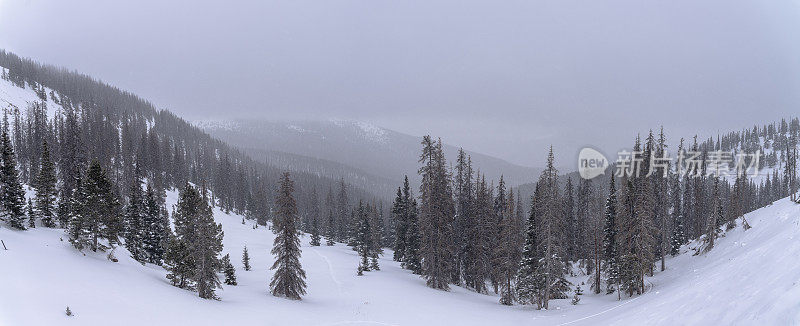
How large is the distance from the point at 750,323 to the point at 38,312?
2545cm

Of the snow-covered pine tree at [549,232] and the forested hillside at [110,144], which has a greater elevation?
the forested hillside at [110,144]

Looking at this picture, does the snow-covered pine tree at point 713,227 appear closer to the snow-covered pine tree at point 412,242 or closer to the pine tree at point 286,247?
the snow-covered pine tree at point 412,242

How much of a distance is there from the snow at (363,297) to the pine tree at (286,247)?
1236mm

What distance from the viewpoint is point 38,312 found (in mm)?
14758

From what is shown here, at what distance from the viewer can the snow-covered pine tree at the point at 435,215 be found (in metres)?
36.4

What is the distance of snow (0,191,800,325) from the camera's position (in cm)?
1445

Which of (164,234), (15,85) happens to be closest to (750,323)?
(164,234)

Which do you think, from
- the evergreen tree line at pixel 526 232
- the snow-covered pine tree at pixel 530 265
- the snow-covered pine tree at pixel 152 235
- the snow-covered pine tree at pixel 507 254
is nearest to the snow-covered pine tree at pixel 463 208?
the evergreen tree line at pixel 526 232

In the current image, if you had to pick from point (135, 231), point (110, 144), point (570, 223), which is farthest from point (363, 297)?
point (110, 144)

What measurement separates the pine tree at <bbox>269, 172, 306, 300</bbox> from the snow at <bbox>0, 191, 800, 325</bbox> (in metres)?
1.24

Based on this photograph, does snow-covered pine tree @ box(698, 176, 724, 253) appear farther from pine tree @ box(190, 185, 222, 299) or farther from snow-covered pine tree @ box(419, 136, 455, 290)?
pine tree @ box(190, 185, 222, 299)

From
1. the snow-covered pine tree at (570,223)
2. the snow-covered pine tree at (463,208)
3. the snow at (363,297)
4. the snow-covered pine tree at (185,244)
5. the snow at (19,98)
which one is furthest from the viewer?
the snow at (19,98)

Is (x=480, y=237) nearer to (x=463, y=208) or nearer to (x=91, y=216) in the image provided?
(x=463, y=208)

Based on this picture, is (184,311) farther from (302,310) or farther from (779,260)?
(779,260)
